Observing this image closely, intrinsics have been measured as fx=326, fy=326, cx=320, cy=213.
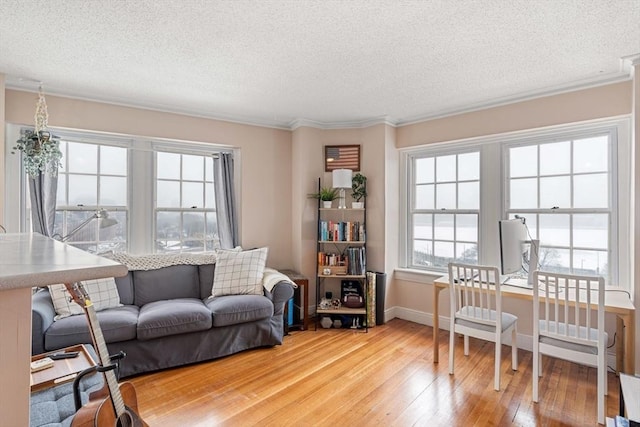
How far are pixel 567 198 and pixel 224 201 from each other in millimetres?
3620

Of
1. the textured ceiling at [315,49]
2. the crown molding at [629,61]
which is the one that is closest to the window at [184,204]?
the textured ceiling at [315,49]

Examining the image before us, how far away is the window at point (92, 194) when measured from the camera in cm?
326

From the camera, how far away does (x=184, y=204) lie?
12.7 ft

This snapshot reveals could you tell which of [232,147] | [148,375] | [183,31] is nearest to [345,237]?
[232,147]

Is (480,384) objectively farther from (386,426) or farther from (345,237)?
(345,237)

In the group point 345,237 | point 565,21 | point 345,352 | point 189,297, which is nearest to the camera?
point 565,21

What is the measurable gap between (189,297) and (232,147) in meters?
1.83

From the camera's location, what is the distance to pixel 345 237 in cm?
397

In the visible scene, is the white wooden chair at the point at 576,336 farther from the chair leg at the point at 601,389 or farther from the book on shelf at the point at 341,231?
the book on shelf at the point at 341,231

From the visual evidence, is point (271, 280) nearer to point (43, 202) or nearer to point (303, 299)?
point (303, 299)

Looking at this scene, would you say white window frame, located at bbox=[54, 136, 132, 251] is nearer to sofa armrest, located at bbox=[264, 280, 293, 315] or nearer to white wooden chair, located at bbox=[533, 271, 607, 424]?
sofa armrest, located at bbox=[264, 280, 293, 315]

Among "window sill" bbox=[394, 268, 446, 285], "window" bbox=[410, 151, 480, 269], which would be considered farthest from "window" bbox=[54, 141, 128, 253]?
"window" bbox=[410, 151, 480, 269]

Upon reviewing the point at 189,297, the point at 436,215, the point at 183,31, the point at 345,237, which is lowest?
the point at 189,297

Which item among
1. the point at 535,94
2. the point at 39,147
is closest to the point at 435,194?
the point at 535,94
